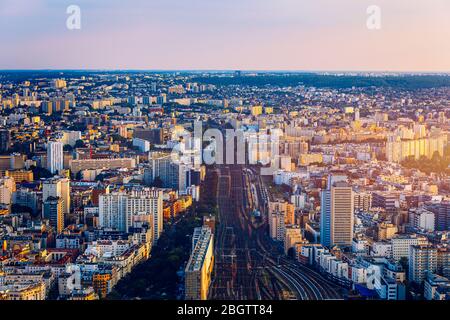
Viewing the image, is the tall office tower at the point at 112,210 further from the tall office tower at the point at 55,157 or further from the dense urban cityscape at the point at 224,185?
the tall office tower at the point at 55,157

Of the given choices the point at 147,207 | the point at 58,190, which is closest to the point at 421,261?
the point at 147,207

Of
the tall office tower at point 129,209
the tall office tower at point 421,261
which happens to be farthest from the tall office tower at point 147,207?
the tall office tower at point 421,261

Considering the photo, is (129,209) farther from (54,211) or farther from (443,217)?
(443,217)

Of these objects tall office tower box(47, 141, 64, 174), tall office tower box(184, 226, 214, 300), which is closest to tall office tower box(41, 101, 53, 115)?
tall office tower box(47, 141, 64, 174)

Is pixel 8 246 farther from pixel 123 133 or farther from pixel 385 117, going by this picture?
pixel 385 117
